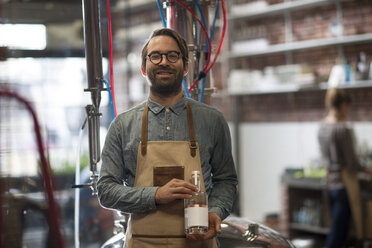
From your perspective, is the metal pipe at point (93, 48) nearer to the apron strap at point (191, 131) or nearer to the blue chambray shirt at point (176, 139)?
the blue chambray shirt at point (176, 139)

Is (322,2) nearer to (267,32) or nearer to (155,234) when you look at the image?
(267,32)

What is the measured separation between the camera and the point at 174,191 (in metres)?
1.76

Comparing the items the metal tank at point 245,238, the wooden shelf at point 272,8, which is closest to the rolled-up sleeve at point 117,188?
the metal tank at point 245,238

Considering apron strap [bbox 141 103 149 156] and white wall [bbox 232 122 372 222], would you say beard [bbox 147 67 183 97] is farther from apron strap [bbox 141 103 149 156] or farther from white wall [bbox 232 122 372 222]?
white wall [bbox 232 122 372 222]

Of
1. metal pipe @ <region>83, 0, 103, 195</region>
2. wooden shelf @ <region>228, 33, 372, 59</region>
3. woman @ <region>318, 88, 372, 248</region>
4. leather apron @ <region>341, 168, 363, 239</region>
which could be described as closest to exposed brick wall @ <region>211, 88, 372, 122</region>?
wooden shelf @ <region>228, 33, 372, 59</region>

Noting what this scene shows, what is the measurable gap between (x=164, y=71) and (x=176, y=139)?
0.79 ft

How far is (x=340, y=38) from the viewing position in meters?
5.68

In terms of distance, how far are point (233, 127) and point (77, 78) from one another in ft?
10.9

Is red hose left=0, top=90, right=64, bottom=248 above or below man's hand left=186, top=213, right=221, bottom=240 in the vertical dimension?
above

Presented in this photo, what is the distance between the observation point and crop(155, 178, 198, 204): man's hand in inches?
69.3

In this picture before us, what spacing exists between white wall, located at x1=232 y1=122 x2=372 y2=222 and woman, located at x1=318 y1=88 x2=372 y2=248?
1080mm

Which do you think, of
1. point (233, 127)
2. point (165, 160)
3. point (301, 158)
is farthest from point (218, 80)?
point (165, 160)

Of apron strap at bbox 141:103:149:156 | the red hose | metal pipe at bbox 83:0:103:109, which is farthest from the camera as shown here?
metal pipe at bbox 83:0:103:109

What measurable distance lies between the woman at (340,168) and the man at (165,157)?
3.26m
